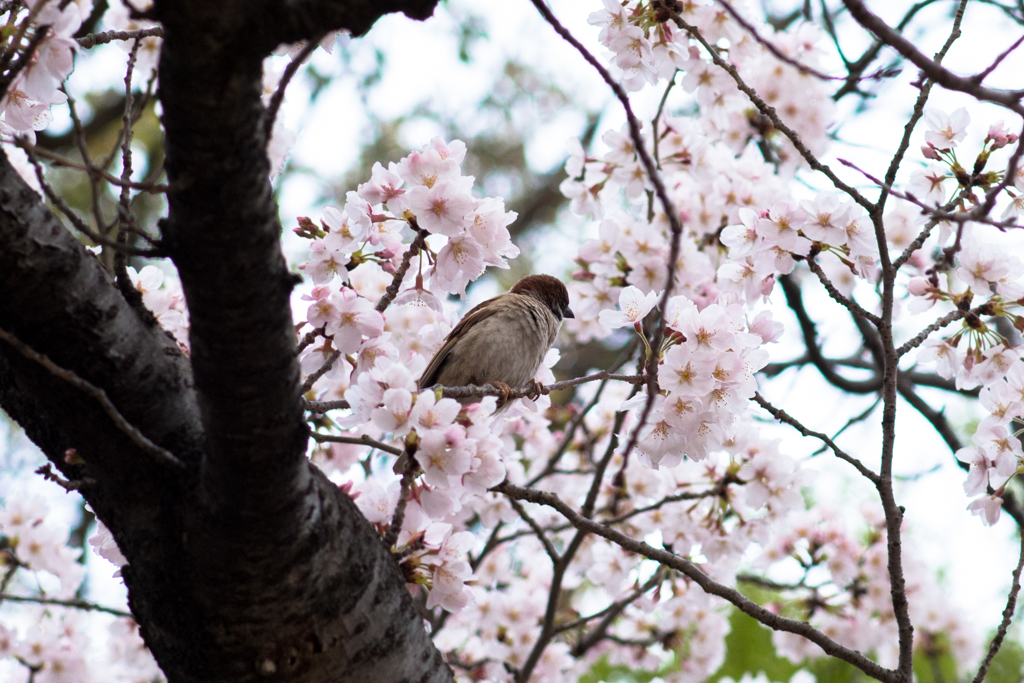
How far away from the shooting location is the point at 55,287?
150cm

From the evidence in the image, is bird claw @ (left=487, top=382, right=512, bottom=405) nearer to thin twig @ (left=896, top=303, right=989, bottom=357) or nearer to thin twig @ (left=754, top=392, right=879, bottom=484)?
thin twig @ (left=754, top=392, right=879, bottom=484)

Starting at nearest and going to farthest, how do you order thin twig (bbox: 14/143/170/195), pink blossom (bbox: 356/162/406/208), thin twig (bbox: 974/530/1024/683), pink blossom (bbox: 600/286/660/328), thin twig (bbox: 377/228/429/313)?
thin twig (bbox: 14/143/170/195)
thin twig (bbox: 974/530/1024/683)
thin twig (bbox: 377/228/429/313)
pink blossom (bbox: 356/162/406/208)
pink blossom (bbox: 600/286/660/328)

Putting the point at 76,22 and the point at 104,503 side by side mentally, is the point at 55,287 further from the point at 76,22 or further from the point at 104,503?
the point at 76,22

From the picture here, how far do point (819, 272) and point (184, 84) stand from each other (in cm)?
180

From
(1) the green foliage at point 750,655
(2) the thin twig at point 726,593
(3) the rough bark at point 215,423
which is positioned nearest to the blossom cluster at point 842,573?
(1) the green foliage at point 750,655

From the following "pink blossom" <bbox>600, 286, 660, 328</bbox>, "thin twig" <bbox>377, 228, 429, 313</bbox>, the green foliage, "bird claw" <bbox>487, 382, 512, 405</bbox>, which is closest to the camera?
"thin twig" <bbox>377, 228, 429, 313</bbox>

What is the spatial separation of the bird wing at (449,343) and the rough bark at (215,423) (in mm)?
1624

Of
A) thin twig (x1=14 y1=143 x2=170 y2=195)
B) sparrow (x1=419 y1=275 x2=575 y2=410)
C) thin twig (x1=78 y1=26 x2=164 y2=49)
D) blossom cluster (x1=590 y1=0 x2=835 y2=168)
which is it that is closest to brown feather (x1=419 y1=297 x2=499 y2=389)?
sparrow (x1=419 y1=275 x2=575 y2=410)

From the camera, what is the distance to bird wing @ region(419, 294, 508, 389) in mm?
3407

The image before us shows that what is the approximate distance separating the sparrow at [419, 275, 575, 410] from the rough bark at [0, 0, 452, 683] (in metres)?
1.66

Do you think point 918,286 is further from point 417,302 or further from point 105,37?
point 105,37

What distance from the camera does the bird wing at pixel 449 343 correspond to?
3.41 metres

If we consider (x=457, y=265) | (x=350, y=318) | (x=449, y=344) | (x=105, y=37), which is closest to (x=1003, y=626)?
(x=457, y=265)

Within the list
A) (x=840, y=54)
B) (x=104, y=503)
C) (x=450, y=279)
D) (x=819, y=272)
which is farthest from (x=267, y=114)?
(x=840, y=54)
